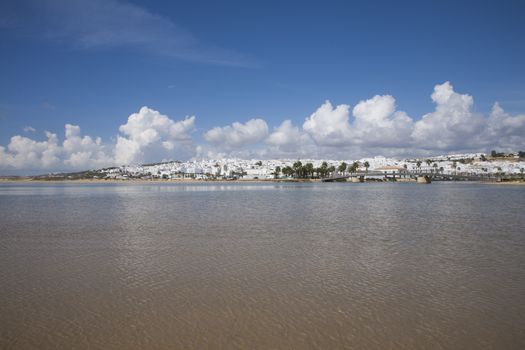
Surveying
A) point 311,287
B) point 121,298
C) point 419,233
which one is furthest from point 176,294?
point 419,233

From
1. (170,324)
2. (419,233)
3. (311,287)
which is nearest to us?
(170,324)

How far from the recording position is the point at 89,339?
7.85 m

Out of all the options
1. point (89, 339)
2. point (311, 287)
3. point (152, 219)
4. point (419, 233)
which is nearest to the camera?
point (89, 339)

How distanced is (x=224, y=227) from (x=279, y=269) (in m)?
10.9

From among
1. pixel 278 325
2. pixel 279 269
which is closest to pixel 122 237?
pixel 279 269

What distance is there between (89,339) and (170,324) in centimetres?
164

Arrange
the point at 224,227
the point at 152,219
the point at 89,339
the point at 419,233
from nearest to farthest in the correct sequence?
the point at 89,339 < the point at 419,233 < the point at 224,227 < the point at 152,219

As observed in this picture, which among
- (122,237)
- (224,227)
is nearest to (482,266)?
(224,227)

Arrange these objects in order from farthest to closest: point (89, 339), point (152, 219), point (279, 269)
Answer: point (152, 219) < point (279, 269) < point (89, 339)

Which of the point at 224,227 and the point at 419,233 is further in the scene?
the point at 224,227

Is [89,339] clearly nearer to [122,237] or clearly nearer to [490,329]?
[490,329]

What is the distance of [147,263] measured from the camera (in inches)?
558

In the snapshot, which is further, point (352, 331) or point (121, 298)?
point (121, 298)

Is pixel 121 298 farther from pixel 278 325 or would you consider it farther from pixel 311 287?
pixel 311 287
